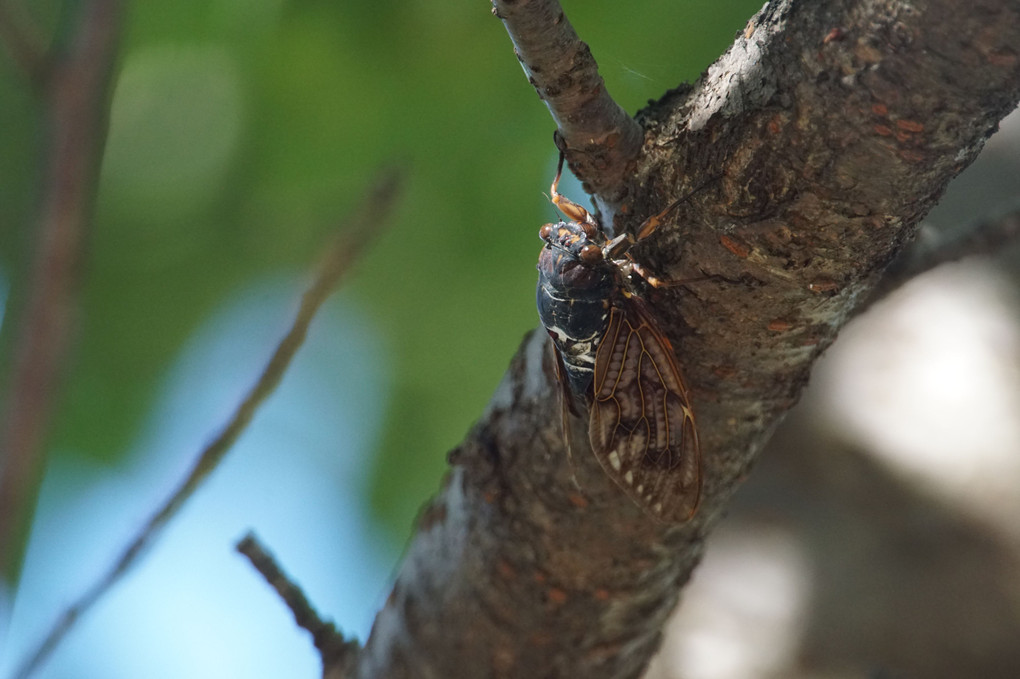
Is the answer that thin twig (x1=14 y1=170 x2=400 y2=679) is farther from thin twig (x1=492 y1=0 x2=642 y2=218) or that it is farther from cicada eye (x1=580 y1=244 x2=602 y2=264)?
cicada eye (x1=580 y1=244 x2=602 y2=264)

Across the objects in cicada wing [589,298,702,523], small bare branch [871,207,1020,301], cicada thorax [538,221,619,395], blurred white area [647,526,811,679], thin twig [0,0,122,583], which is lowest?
blurred white area [647,526,811,679]

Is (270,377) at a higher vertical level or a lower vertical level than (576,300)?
higher

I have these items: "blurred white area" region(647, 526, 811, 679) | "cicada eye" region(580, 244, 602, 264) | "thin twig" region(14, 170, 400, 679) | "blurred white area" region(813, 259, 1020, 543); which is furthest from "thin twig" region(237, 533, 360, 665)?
"blurred white area" region(813, 259, 1020, 543)

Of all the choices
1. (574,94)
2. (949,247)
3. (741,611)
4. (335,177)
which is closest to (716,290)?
(574,94)

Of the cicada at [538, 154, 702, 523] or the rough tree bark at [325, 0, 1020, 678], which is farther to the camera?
the cicada at [538, 154, 702, 523]

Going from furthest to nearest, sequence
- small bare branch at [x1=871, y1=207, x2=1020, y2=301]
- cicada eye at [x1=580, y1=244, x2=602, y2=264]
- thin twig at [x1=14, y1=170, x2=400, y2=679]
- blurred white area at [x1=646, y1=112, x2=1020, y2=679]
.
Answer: blurred white area at [x1=646, y1=112, x2=1020, y2=679], small bare branch at [x1=871, y1=207, x2=1020, y2=301], cicada eye at [x1=580, y1=244, x2=602, y2=264], thin twig at [x1=14, y1=170, x2=400, y2=679]

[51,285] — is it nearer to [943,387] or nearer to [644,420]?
[644,420]
